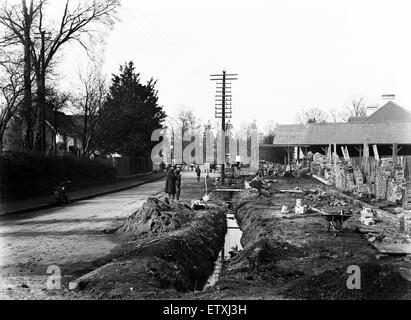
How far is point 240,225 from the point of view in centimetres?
1919

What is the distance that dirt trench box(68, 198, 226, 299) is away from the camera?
6801mm

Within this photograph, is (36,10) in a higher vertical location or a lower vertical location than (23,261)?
higher

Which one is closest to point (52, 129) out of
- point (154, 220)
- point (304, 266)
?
point (154, 220)

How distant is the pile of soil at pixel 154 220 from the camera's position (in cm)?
1302

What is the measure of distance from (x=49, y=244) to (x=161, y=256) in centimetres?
326

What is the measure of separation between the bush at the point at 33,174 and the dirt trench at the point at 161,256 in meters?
9.22

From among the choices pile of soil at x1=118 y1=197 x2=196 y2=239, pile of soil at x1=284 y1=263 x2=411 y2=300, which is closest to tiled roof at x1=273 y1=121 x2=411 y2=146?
pile of soil at x1=118 y1=197 x2=196 y2=239

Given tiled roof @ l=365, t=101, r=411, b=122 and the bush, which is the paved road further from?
tiled roof @ l=365, t=101, r=411, b=122

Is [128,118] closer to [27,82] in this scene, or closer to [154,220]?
[27,82]

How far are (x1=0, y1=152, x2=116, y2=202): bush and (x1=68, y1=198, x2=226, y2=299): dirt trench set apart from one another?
9219mm

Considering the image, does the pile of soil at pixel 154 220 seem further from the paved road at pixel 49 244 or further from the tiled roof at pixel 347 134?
the tiled roof at pixel 347 134
